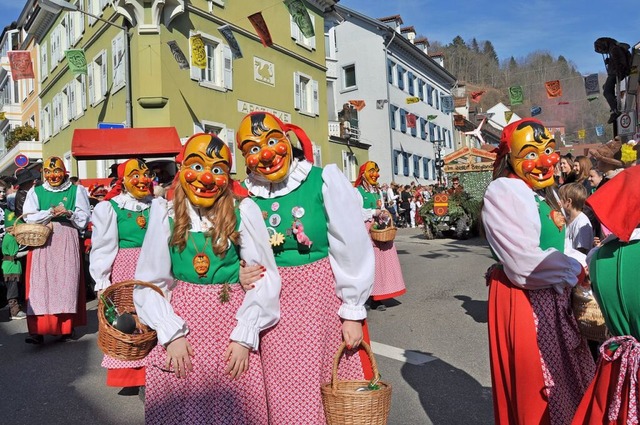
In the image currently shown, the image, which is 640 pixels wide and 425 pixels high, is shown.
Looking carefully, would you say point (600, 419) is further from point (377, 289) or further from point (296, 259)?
point (377, 289)

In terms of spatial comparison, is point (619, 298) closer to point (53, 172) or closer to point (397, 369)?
point (397, 369)

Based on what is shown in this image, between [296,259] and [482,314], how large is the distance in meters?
5.11

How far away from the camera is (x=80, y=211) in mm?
6973

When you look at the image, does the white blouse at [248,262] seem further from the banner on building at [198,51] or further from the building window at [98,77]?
the building window at [98,77]

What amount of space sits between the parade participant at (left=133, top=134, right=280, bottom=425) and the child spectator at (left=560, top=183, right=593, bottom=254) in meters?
3.05

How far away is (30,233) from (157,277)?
4408 mm

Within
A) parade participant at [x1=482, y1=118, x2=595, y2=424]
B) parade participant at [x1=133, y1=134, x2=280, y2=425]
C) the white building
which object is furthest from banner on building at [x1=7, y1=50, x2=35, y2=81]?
parade participant at [x1=482, y1=118, x2=595, y2=424]

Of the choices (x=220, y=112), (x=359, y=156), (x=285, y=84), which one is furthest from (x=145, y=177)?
(x=359, y=156)

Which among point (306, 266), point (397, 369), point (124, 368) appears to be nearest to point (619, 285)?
point (306, 266)

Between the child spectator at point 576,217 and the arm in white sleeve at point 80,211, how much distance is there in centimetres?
504

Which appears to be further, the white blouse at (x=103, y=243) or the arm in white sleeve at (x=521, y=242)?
the white blouse at (x=103, y=243)

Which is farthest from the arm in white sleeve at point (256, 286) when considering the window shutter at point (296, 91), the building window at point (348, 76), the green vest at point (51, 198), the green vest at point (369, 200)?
the building window at point (348, 76)

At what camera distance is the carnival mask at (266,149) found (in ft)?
10.8

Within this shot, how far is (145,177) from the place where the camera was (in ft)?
18.5
